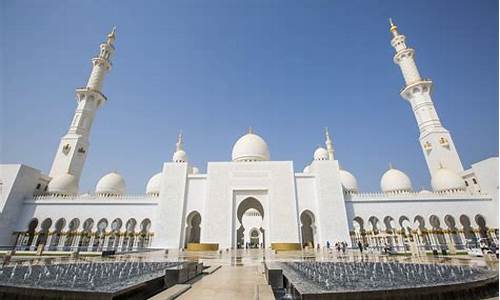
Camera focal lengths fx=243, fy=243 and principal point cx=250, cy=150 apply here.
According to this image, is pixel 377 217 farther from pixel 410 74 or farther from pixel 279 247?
pixel 410 74

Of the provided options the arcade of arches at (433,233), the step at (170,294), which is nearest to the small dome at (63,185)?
the step at (170,294)

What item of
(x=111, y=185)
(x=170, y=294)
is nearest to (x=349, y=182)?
Result: (x=111, y=185)

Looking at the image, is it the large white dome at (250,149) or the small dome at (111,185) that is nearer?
the large white dome at (250,149)

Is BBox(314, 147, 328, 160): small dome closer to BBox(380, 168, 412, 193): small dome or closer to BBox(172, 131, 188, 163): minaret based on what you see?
BBox(380, 168, 412, 193): small dome

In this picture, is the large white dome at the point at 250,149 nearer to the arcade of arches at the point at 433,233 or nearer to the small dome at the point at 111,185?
the arcade of arches at the point at 433,233

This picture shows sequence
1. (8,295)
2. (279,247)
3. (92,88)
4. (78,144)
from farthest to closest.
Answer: (92,88) → (78,144) → (279,247) → (8,295)

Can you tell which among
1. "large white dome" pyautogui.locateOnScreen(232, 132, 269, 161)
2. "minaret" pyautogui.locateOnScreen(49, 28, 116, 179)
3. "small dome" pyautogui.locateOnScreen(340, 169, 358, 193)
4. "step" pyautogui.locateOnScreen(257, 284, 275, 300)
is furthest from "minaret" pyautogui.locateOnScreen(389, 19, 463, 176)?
"minaret" pyautogui.locateOnScreen(49, 28, 116, 179)

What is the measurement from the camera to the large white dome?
983 inches

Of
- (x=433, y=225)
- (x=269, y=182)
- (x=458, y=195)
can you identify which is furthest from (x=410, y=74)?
(x=269, y=182)

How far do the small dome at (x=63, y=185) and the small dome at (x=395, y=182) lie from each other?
31531 mm

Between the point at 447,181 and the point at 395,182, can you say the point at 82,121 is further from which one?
the point at 447,181

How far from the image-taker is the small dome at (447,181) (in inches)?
869

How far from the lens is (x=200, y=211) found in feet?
70.0

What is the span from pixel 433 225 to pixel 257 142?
1780 centimetres
